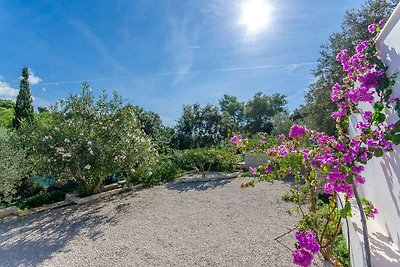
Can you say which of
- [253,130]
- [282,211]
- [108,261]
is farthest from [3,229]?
[253,130]

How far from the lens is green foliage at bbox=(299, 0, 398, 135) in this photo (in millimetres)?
8281

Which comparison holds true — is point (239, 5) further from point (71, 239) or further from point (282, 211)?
point (71, 239)

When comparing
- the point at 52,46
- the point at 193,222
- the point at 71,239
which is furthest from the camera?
the point at 52,46

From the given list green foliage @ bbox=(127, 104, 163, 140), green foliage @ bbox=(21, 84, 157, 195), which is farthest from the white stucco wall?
green foliage @ bbox=(127, 104, 163, 140)

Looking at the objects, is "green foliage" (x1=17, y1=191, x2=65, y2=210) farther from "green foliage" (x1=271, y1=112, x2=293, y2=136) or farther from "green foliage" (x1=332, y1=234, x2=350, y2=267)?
"green foliage" (x1=271, y1=112, x2=293, y2=136)

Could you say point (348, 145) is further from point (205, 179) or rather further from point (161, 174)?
point (161, 174)

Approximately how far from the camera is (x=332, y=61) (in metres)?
9.58

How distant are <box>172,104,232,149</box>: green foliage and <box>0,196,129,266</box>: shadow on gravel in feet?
29.5

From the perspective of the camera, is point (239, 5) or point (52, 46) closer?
point (239, 5)

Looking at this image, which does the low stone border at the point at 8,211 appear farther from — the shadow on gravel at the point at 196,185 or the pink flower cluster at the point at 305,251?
the pink flower cluster at the point at 305,251

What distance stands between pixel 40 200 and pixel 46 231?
8.62 ft

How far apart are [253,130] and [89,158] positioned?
18.6 metres

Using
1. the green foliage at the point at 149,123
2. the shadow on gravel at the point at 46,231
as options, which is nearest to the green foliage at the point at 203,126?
the green foliage at the point at 149,123

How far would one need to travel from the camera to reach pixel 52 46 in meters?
8.65
